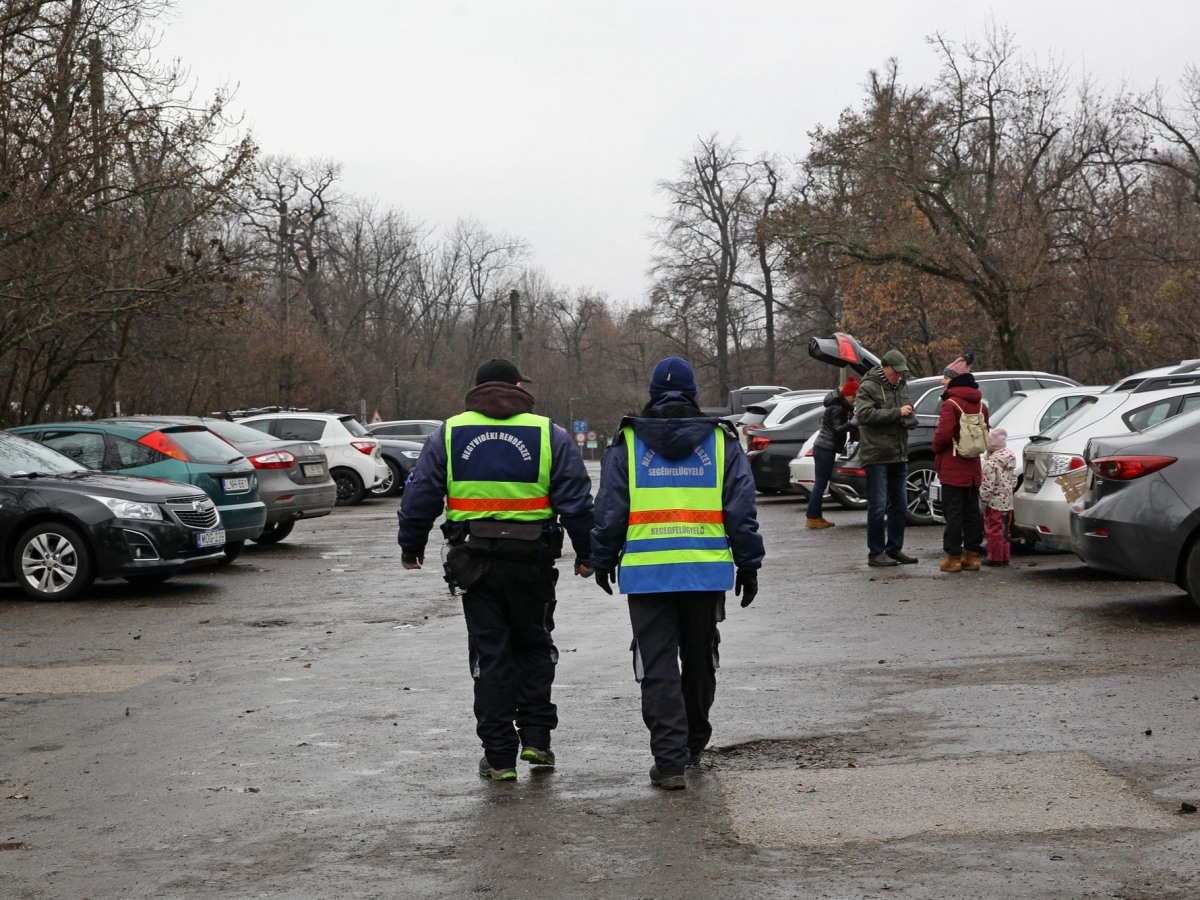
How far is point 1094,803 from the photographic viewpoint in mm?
5371

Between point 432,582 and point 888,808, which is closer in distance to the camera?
point 888,808

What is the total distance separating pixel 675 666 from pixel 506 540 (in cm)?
89

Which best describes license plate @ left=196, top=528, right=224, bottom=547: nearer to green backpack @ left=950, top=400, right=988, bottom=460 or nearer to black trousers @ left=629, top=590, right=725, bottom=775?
green backpack @ left=950, top=400, right=988, bottom=460

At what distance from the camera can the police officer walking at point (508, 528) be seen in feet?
20.6

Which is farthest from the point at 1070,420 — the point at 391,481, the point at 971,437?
the point at 391,481

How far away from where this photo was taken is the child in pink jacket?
13.1 meters

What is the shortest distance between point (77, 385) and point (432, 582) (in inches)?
796

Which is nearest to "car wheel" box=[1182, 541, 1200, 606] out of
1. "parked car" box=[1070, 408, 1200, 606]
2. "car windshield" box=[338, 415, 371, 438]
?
"parked car" box=[1070, 408, 1200, 606]

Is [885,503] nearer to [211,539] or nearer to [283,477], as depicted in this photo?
[211,539]

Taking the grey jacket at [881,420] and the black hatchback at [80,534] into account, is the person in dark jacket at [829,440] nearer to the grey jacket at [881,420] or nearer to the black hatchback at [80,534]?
the grey jacket at [881,420]

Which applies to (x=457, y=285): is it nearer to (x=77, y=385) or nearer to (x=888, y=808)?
(x=77, y=385)

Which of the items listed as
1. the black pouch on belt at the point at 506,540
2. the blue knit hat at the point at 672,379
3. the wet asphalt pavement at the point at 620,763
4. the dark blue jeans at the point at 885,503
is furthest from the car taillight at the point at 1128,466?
the black pouch on belt at the point at 506,540

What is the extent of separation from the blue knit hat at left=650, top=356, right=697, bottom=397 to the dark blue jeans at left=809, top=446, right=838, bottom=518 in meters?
12.1

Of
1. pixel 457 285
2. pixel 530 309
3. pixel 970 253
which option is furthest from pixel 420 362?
pixel 970 253
